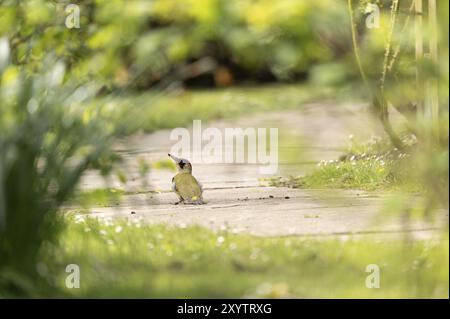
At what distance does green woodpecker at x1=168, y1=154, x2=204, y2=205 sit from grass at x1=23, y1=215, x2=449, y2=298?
0.51 m

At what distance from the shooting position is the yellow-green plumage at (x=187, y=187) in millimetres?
3996

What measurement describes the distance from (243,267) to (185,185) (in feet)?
2.63

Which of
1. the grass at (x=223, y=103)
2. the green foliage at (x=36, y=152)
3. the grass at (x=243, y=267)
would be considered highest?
the grass at (x=223, y=103)

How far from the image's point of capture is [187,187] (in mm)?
4020

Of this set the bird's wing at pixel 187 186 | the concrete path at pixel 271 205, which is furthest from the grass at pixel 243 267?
the bird's wing at pixel 187 186

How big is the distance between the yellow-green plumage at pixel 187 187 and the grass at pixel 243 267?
511 millimetres

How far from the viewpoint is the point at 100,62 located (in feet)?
12.0

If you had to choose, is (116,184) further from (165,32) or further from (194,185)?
(165,32)

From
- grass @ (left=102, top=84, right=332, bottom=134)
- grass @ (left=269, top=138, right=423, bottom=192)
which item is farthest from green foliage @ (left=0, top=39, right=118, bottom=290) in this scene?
grass @ (left=102, top=84, right=332, bottom=134)

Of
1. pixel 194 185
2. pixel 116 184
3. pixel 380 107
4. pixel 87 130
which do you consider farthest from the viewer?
pixel 116 184

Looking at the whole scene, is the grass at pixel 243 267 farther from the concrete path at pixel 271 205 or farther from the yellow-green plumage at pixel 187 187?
the yellow-green plumage at pixel 187 187

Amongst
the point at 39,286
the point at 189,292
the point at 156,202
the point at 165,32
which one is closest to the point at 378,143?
the point at 156,202
